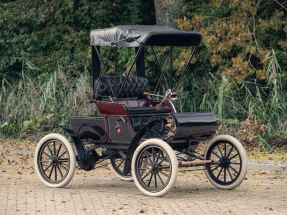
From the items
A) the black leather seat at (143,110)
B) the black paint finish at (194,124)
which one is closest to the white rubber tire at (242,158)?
the black paint finish at (194,124)

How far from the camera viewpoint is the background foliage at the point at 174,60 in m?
14.3

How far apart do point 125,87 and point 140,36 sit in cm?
142

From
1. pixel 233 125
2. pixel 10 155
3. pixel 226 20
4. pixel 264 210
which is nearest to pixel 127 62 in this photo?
pixel 226 20

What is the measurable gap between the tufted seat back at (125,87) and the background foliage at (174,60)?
13.5 feet

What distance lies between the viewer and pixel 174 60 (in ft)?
50.8

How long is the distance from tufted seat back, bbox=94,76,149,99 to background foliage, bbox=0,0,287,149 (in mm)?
4125

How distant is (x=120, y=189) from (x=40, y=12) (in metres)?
11.2

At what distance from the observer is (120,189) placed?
331 inches

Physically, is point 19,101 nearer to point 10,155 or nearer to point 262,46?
point 10,155

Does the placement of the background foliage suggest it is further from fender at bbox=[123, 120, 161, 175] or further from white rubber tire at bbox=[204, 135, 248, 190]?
fender at bbox=[123, 120, 161, 175]

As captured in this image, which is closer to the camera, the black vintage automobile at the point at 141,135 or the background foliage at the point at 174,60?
the black vintage automobile at the point at 141,135

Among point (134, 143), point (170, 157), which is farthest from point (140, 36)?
point (170, 157)

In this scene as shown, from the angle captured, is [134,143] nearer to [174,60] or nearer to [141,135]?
[141,135]

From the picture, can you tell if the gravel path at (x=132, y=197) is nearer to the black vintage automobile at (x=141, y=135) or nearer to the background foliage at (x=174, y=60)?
the black vintage automobile at (x=141, y=135)
